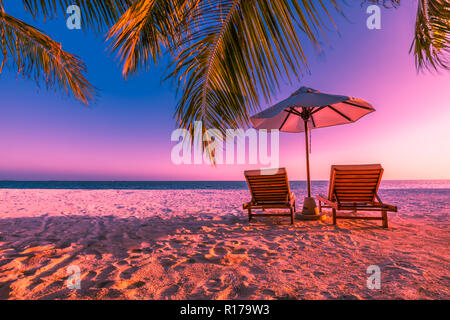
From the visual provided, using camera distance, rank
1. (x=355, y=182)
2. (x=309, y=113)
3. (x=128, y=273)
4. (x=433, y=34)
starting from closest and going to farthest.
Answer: (x=128, y=273)
(x=433, y=34)
(x=355, y=182)
(x=309, y=113)

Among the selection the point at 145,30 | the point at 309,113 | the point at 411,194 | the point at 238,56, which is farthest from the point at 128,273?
the point at 411,194

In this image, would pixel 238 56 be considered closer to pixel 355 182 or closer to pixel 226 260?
pixel 226 260

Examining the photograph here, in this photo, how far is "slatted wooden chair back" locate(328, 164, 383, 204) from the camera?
3.35m

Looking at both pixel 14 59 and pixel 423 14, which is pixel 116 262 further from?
pixel 423 14

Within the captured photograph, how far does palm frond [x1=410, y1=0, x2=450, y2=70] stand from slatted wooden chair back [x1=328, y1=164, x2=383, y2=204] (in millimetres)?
1509

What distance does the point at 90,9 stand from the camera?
2.18 m

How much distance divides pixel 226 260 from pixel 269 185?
192 cm

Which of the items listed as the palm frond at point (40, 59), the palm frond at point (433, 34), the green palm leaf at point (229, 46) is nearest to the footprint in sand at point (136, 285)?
the green palm leaf at point (229, 46)

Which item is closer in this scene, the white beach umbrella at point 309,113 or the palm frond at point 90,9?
the palm frond at point 90,9

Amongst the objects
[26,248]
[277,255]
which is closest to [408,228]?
[277,255]

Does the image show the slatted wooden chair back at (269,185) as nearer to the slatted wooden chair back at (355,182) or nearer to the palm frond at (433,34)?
the slatted wooden chair back at (355,182)

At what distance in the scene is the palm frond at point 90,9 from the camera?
2129 mm

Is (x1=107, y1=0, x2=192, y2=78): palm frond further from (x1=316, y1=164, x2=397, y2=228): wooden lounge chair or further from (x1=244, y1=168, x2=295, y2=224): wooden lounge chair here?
(x1=316, y1=164, x2=397, y2=228): wooden lounge chair

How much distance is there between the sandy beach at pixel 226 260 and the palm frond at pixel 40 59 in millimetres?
2230
